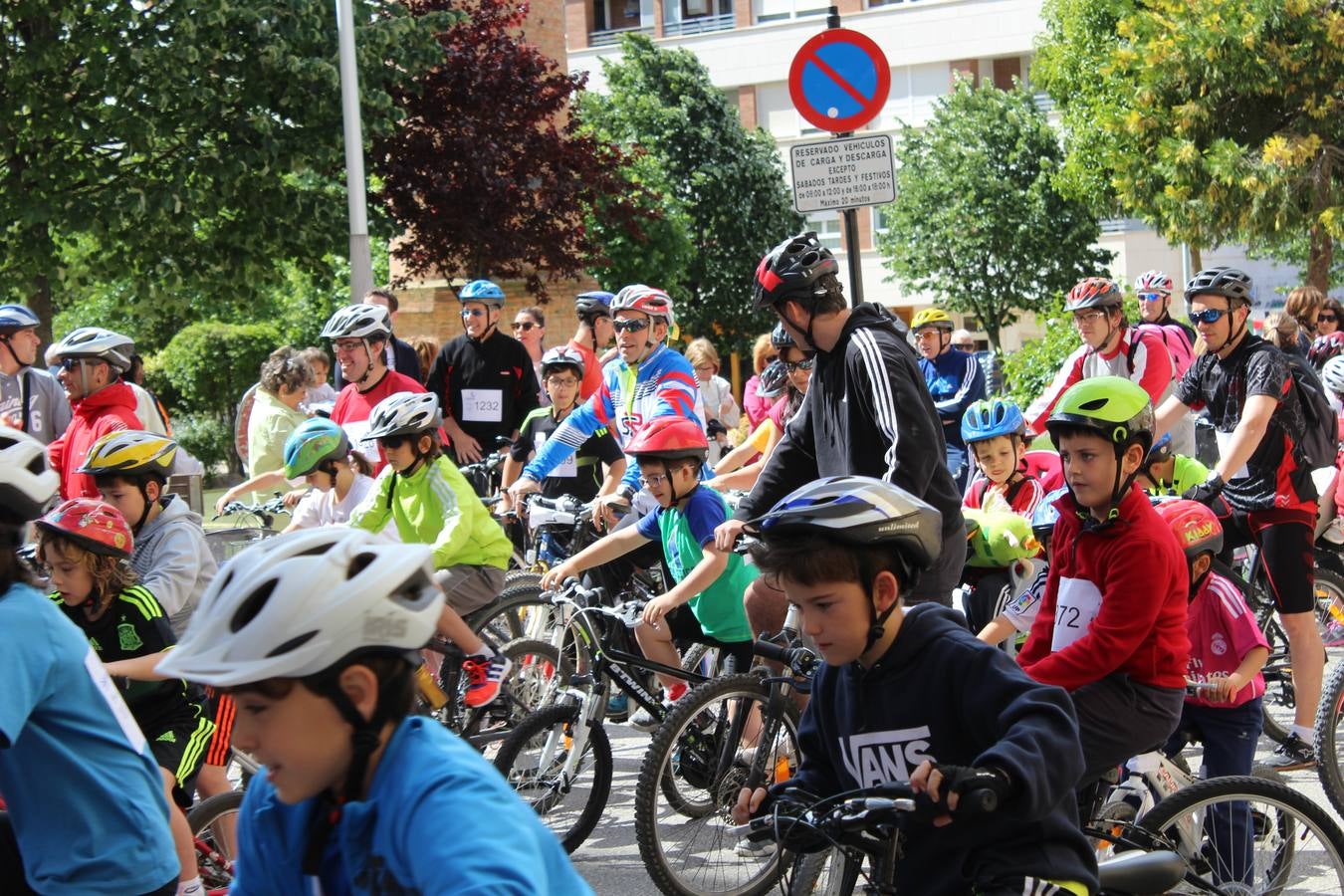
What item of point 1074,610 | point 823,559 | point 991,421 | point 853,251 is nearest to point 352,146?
point 853,251

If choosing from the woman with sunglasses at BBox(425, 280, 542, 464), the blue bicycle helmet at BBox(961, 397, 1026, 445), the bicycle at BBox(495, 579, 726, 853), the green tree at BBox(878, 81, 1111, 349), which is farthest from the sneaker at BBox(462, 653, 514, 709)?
the green tree at BBox(878, 81, 1111, 349)

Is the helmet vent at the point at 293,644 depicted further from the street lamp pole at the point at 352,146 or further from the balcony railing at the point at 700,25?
the balcony railing at the point at 700,25

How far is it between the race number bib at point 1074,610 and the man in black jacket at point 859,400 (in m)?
0.95

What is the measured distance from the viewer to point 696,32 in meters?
51.0

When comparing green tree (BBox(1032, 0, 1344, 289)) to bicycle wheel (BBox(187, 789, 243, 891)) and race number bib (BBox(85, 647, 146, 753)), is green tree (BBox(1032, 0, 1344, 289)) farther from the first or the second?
race number bib (BBox(85, 647, 146, 753))

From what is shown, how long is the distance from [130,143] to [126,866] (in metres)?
13.5

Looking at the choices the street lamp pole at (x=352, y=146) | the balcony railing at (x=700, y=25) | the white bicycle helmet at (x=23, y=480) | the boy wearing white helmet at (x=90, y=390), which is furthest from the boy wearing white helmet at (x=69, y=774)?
the balcony railing at (x=700, y=25)

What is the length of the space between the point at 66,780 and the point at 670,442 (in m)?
3.47

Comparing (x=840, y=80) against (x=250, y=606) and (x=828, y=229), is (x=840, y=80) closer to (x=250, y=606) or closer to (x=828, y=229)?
(x=250, y=606)

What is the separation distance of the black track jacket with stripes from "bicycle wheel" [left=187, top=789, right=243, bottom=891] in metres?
2.05

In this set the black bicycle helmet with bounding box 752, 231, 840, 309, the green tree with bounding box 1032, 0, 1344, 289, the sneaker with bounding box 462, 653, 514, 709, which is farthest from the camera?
the green tree with bounding box 1032, 0, 1344, 289

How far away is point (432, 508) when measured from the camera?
7.09 metres

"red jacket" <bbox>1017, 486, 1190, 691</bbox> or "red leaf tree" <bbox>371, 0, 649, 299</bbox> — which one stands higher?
"red leaf tree" <bbox>371, 0, 649, 299</bbox>

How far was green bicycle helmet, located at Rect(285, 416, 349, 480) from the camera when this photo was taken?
7.32 meters
